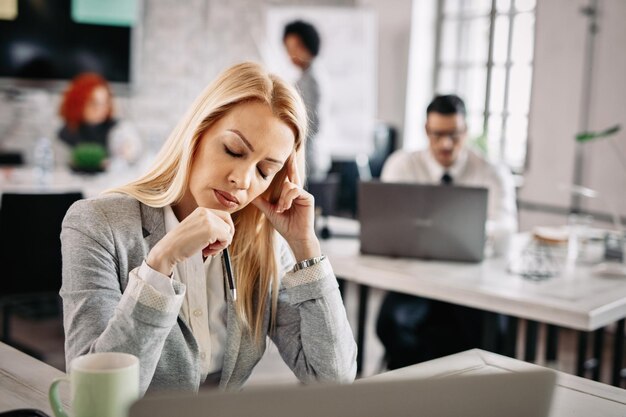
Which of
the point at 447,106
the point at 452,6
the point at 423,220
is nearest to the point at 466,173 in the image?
the point at 447,106

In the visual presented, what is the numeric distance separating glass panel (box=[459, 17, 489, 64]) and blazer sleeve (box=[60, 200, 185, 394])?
15.8 feet

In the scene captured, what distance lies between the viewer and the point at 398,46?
6.16m

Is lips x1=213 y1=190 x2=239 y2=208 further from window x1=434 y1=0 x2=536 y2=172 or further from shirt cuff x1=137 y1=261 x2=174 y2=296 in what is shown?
window x1=434 y1=0 x2=536 y2=172

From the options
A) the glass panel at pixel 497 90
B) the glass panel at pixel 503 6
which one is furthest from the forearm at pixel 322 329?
the glass panel at pixel 503 6

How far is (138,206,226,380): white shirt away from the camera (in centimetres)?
138

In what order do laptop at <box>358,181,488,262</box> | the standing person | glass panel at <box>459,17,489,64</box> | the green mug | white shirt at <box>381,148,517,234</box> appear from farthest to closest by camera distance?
glass panel at <box>459,17,489,64</box> < the standing person < white shirt at <box>381,148,517,234</box> < laptop at <box>358,181,488,262</box> < the green mug

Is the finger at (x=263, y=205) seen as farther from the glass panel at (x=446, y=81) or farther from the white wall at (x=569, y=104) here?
the glass panel at (x=446, y=81)

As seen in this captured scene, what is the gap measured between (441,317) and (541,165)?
230cm

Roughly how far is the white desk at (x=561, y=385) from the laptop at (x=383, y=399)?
0.31 m

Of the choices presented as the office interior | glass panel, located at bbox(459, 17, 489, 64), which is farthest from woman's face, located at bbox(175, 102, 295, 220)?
glass panel, located at bbox(459, 17, 489, 64)

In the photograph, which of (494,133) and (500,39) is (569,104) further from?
(500,39)

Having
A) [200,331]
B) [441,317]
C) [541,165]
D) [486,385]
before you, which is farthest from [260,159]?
[541,165]

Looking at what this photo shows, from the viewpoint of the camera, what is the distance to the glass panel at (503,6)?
5.44m

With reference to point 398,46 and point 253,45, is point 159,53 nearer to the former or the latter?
point 253,45
